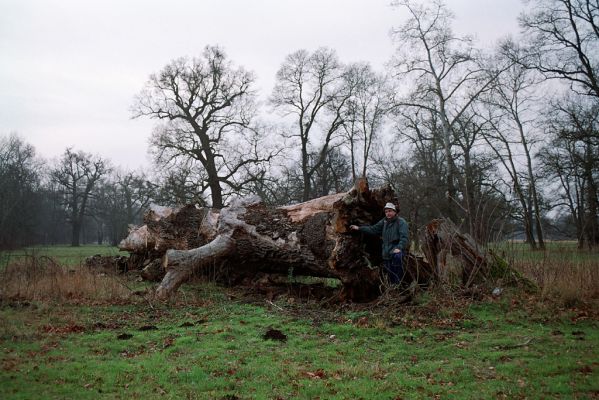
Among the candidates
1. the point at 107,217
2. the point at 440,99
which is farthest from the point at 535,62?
the point at 107,217

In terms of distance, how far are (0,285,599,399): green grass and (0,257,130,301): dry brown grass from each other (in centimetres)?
105

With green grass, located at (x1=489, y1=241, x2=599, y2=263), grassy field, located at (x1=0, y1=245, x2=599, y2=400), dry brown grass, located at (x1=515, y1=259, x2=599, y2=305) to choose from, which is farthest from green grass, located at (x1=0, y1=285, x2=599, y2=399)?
green grass, located at (x1=489, y1=241, x2=599, y2=263)

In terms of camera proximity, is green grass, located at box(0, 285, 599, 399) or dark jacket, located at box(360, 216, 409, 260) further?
dark jacket, located at box(360, 216, 409, 260)

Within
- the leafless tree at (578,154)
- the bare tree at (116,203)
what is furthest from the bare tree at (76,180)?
the leafless tree at (578,154)

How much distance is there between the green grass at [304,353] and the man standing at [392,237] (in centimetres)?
105

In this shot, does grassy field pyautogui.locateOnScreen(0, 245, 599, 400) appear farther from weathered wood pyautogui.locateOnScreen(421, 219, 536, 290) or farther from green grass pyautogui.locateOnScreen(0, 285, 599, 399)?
weathered wood pyautogui.locateOnScreen(421, 219, 536, 290)

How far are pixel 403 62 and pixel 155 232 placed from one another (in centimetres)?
1678

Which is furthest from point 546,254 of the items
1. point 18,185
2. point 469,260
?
point 18,185

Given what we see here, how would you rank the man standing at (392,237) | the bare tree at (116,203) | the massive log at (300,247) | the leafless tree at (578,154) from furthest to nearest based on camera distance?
the bare tree at (116,203) < the leafless tree at (578,154) < the massive log at (300,247) < the man standing at (392,237)

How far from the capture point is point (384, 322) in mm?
7129

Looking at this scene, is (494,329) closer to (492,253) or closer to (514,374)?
(514,374)

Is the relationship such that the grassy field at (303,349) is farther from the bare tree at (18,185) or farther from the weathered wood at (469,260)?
the bare tree at (18,185)

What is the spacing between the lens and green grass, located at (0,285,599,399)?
14.7ft

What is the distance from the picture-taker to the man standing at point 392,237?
8562 mm
